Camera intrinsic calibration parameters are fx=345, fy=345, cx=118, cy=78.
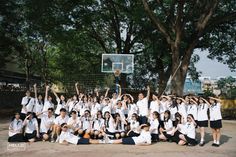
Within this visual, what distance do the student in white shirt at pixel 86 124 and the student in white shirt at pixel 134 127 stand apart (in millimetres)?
1316

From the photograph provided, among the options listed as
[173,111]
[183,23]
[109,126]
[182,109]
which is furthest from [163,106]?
[183,23]

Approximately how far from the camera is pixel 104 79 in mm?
21781

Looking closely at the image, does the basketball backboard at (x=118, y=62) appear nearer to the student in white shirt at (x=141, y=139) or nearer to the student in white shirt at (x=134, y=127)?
the student in white shirt at (x=134, y=127)

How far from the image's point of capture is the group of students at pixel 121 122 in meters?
10.8

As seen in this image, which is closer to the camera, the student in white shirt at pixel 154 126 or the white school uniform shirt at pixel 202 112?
the white school uniform shirt at pixel 202 112

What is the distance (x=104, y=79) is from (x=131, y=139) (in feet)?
36.8

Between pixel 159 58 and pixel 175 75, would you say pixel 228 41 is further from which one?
pixel 175 75

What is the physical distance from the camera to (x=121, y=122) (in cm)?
1161

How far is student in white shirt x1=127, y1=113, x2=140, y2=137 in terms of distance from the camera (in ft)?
36.9

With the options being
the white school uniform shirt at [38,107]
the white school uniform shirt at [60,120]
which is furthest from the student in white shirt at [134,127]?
the white school uniform shirt at [38,107]

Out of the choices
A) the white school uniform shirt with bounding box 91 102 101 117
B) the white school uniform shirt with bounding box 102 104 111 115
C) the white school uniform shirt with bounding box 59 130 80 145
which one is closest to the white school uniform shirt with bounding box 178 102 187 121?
the white school uniform shirt with bounding box 102 104 111 115

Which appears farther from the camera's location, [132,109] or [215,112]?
[132,109]

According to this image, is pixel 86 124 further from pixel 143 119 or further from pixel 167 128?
pixel 167 128

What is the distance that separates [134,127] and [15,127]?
3776 mm
